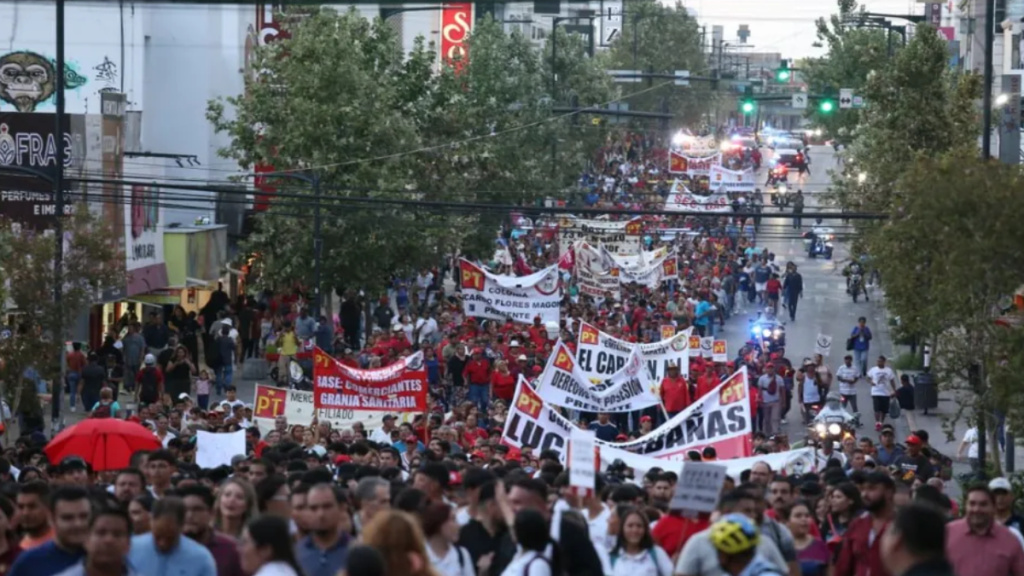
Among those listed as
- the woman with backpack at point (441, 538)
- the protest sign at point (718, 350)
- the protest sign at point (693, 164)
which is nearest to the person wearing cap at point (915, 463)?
the woman with backpack at point (441, 538)

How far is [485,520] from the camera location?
421 inches

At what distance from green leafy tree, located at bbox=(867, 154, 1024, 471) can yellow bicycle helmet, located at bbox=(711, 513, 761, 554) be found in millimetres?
9788

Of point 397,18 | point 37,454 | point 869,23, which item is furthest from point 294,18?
point 397,18

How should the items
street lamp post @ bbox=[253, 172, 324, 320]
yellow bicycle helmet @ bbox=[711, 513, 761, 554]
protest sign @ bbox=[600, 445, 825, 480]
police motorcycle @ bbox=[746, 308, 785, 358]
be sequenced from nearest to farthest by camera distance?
yellow bicycle helmet @ bbox=[711, 513, 761, 554] < protest sign @ bbox=[600, 445, 825, 480] < police motorcycle @ bbox=[746, 308, 785, 358] < street lamp post @ bbox=[253, 172, 324, 320]

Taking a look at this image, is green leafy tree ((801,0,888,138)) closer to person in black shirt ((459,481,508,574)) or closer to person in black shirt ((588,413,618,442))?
person in black shirt ((588,413,618,442))

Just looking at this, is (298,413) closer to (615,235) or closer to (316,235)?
(316,235)

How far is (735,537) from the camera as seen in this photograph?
29.6ft

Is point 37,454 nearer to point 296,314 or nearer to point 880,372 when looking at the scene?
point 880,372

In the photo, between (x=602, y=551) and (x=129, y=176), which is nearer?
(x=602, y=551)

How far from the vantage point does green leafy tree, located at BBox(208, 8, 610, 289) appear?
37344 millimetres

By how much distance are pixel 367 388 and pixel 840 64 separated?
59.1 metres

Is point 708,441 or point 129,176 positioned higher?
point 129,176

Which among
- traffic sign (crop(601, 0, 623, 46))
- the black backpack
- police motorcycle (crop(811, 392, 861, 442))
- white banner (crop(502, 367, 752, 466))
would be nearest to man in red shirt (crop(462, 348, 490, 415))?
the black backpack

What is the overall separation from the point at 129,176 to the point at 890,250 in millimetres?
17584
